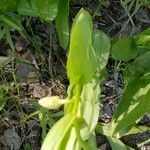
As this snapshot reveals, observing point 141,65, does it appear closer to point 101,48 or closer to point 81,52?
point 101,48

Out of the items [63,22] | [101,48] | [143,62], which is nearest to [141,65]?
[143,62]

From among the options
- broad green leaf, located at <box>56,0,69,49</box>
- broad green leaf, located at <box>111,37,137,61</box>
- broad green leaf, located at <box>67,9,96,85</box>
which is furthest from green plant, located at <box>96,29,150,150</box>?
broad green leaf, located at <box>67,9,96,85</box>

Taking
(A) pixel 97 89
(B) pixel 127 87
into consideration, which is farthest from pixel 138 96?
(A) pixel 97 89

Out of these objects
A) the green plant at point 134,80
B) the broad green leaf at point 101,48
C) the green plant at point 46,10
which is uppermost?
the green plant at point 46,10

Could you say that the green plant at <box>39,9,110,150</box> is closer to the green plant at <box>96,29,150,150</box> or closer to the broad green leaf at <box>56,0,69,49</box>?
the green plant at <box>96,29,150,150</box>

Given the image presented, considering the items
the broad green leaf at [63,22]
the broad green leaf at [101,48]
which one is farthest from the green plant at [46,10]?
the broad green leaf at [101,48]

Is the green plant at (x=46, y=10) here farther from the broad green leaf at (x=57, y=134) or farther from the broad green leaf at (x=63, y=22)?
the broad green leaf at (x=57, y=134)
